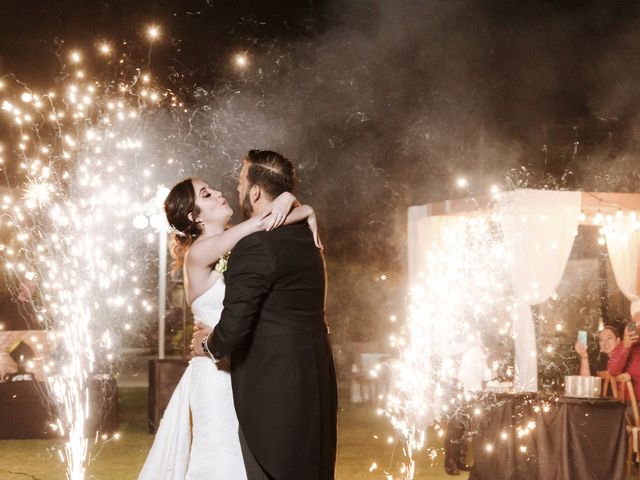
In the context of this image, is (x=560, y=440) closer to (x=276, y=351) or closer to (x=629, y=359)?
(x=629, y=359)

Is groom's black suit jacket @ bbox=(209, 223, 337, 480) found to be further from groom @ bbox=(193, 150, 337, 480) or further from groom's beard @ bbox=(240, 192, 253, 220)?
groom's beard @ bbox=(240, 192, 253, 220)

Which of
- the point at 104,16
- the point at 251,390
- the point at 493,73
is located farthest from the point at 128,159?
the point at 493,73

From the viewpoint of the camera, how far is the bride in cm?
291

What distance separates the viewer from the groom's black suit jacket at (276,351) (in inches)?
94.3

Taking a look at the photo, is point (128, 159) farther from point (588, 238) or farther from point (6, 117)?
point (588, 238)

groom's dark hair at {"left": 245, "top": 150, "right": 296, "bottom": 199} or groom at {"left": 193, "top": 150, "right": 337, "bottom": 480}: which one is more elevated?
groom's dark hair at {"left": 245, "top": 150, "right": 296, "bottom": 199}

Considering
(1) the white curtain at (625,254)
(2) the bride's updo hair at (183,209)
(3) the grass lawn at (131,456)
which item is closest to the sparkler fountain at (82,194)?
(3) the grass lawn at (131,456)

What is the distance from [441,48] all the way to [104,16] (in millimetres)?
5057

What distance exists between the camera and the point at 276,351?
2457 millimetres

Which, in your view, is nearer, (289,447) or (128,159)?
(289,447)

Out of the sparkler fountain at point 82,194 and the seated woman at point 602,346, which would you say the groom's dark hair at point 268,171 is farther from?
the seated woman at point 602,346

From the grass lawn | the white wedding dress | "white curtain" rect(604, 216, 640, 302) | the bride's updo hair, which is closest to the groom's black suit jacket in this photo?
the white wedding dress

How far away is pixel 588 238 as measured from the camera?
1174 centimetres

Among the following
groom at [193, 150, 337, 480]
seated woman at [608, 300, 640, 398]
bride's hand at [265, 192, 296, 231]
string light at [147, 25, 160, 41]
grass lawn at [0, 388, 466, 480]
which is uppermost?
string light at [147, 25, 160, 41]
